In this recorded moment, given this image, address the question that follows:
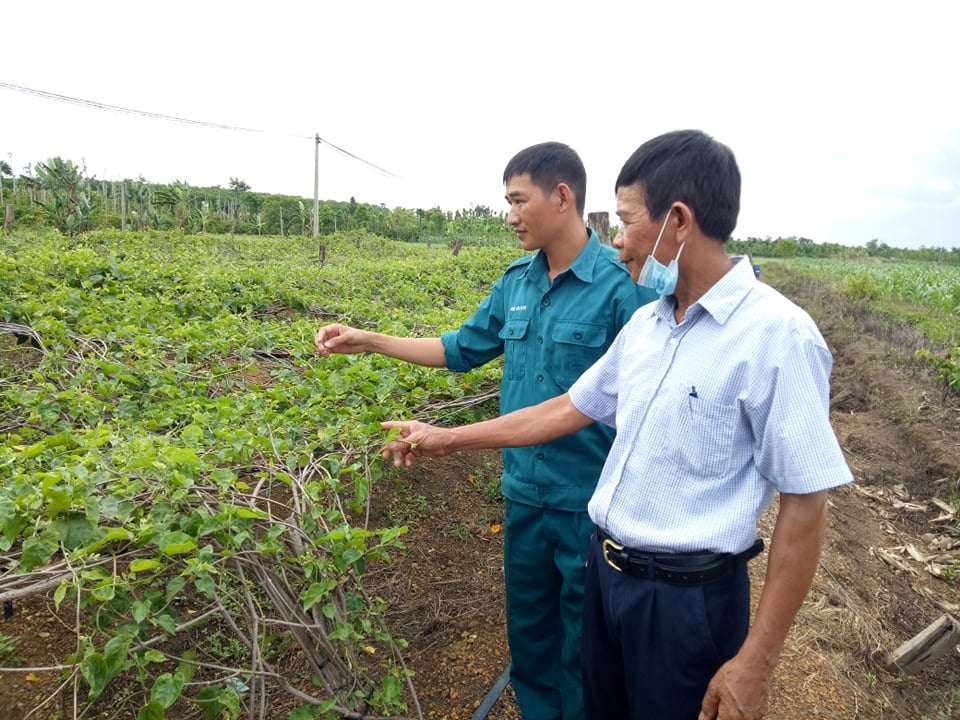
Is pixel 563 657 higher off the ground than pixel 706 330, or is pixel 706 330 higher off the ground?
pixel 706 330

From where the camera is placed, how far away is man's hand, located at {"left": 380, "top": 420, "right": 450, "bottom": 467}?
2031 millimetres

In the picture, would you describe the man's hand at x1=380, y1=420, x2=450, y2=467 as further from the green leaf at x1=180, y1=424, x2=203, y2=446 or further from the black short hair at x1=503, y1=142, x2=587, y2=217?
the black short hair at x1=503, y1=142, x2=587, y2=217

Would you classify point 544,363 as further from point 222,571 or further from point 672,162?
point 222,571

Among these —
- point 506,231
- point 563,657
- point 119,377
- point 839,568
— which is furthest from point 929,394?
point 506,231

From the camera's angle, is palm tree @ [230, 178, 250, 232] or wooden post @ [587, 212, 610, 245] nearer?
wooden post @ [587, 212, 610, 245]

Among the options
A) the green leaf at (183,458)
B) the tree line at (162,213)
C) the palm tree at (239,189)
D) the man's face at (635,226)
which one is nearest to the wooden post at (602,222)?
the man's face at (635,226)

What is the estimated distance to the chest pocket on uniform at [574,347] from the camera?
7.12ft

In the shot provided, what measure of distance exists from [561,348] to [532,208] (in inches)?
19.4

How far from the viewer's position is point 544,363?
2.24 metres

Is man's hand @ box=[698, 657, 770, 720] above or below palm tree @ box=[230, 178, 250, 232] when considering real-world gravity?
below

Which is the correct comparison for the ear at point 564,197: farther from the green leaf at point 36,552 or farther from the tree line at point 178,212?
the tree line at point 178,212

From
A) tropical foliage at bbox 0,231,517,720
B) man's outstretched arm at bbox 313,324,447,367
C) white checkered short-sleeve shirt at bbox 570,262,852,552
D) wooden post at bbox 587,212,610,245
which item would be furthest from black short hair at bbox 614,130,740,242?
wooden post at bbox 587,212,610,245

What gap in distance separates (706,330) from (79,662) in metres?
1.48

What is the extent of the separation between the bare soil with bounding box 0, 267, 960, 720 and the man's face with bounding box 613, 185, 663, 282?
76.6 inches
